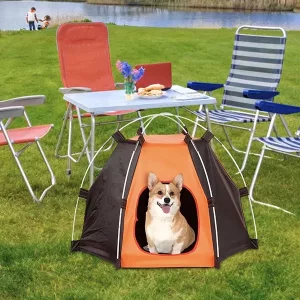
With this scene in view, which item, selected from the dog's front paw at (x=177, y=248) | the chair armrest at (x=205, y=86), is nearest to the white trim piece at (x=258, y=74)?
the chair armrest at (x=205, y=86)

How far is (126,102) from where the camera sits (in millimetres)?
4004

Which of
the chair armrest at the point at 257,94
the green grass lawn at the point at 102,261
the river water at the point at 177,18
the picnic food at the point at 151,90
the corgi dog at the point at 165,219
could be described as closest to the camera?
the green grass lawn at the point at 102,261

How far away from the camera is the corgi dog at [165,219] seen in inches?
125

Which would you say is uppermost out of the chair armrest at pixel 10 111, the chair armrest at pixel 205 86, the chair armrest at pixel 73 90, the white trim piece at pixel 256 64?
the chair armrest at pixel 10 111

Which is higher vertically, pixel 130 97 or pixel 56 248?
pixel 130 97

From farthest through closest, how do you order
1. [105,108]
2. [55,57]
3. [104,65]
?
[55,57]
[104,65]
[105,108]

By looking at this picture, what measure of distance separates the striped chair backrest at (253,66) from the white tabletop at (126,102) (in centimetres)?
131

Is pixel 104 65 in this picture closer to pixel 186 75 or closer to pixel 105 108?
pixel 105 108

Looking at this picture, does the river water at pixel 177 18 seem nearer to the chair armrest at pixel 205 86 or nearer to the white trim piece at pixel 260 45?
the white trim piece at pixel 260 45

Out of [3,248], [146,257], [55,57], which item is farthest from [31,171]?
[55,57]

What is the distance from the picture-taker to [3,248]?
11.1 feet

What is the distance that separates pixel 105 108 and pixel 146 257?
111 cm

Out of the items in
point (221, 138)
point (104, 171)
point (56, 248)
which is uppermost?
point (104, 171)

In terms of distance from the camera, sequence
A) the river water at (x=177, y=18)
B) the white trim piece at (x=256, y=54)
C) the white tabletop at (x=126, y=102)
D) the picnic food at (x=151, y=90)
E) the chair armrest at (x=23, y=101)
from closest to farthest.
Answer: the white tabletop at (x=126, y=102)
the picnic food at (x=151, y=90)
the chair armrest at (x=23, y=101)
the white trim piece at (x=256, y=54)
the river water at (x=177, y=18)
